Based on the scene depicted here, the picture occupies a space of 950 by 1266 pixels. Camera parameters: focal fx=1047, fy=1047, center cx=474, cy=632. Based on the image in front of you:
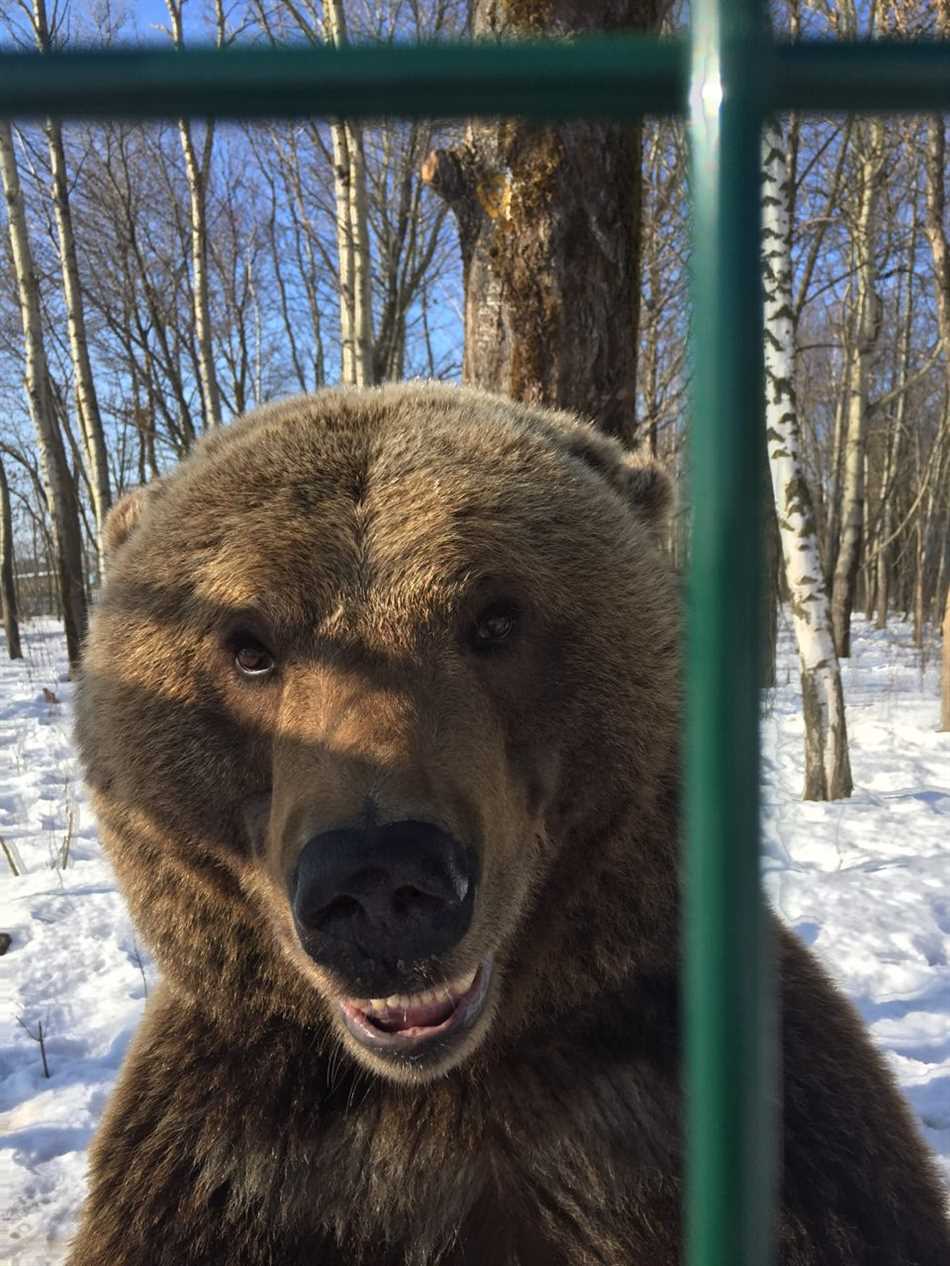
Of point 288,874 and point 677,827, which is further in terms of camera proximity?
point 677,827

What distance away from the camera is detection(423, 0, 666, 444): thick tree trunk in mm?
4234

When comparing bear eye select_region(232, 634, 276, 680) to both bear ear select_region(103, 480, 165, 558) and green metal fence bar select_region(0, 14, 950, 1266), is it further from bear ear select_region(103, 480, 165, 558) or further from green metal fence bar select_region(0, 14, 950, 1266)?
green metal fence bar select_region(0, 14, 950, 1266)

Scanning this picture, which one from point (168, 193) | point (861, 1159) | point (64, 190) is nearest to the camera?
point (861, 1159)

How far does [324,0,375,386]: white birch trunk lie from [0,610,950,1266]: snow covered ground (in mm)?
4792

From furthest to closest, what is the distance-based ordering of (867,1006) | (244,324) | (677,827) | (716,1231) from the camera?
(244,324)
(867,1006)
(677,827)
(716,1231)

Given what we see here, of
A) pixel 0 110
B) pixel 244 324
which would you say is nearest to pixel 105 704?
pixel 0 110

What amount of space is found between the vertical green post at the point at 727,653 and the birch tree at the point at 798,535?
22.7 ft

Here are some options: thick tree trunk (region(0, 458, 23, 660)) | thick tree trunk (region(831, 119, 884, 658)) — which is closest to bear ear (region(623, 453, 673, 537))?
thick tree trunk (region(831, 119, 884, 658))

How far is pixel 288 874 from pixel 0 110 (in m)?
1.09

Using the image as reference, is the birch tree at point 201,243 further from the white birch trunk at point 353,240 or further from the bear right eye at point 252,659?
the bear right eye at point 252,659

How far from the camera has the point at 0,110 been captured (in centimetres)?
70

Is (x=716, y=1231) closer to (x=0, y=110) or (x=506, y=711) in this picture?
(x=0, y=110)

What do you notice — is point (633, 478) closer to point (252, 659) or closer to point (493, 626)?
point (493, 626)

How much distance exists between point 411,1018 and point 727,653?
48.6 inches
